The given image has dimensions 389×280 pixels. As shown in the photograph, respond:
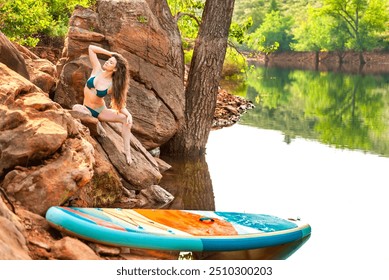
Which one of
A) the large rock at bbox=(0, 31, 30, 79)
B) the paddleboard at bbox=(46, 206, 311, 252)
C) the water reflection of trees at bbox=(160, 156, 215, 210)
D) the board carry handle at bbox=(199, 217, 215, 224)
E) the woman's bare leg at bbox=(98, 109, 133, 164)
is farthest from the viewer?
the water reflection of trees at bbox=(160, 156, 215, 210)

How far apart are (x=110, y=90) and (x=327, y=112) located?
17.7 meters

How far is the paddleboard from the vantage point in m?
7.91

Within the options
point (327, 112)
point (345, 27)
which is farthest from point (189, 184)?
point (345, 27)

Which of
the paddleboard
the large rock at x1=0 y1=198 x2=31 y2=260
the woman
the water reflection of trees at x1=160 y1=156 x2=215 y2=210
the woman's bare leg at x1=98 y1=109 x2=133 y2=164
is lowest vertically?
the water reflection of trees at x1=160 y1=156 x2=215 y2=210

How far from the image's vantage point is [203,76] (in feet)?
50.1

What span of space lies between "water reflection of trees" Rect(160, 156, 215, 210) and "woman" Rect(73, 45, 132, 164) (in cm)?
121

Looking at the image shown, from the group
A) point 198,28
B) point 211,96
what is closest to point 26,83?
point 211,96

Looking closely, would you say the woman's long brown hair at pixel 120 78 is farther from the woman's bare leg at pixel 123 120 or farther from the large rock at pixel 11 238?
the large rock at pixel 11 238

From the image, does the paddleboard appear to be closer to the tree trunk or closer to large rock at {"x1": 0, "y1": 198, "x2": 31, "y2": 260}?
large rock at {"x1": 0, "y1": 198, "x2": 31, "y2": 260}

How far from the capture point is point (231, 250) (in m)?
8.38

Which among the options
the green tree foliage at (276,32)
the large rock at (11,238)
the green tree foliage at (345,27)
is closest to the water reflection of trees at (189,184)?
the large rock at (11,238)

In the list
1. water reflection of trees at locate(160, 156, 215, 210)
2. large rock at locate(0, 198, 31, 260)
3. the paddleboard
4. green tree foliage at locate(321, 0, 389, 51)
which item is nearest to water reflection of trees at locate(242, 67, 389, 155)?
water reflection of trees at locate(160, 156, 215, 210)

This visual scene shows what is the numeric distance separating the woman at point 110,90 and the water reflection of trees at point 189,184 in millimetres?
1214

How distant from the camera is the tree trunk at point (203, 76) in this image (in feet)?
49.8
